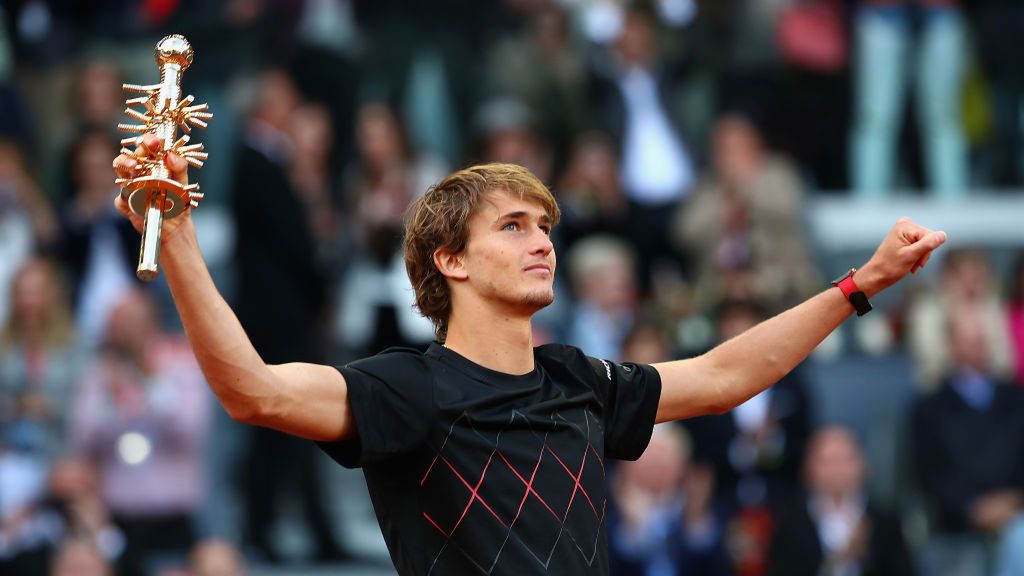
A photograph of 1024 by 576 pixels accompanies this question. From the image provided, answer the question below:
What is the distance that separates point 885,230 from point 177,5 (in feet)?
18.6

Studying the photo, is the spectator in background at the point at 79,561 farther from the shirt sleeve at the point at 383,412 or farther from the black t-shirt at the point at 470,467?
the shirt sleeve at the point at 383,412

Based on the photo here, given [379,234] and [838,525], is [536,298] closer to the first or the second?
[838,525]

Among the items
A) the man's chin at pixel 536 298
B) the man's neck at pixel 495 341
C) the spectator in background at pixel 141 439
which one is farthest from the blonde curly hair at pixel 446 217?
the spectator in background at pixel 141 439

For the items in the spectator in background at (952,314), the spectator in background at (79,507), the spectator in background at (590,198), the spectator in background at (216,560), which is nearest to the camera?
the spectator in background at (216,560)

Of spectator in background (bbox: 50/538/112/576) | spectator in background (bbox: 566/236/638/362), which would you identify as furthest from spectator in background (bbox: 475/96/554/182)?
spectator in background (bbox: 50/538/112/576)

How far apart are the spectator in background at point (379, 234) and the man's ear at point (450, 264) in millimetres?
5613

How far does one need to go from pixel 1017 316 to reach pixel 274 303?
493 centimetres

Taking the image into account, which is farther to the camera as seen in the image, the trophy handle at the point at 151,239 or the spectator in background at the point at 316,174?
the spectator in background at the point at 316,174

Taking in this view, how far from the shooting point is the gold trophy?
153 inches

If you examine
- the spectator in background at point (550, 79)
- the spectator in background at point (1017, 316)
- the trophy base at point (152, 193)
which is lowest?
the trophy base at point (152, 193)

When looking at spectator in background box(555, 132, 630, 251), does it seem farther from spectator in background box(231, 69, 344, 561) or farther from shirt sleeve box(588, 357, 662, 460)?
shirt sleeve box(588, 357, 662, 460)

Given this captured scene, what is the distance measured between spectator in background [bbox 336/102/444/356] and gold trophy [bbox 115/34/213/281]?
6326 mm

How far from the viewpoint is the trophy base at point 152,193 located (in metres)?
3.89

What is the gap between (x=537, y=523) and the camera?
4.44 meters
